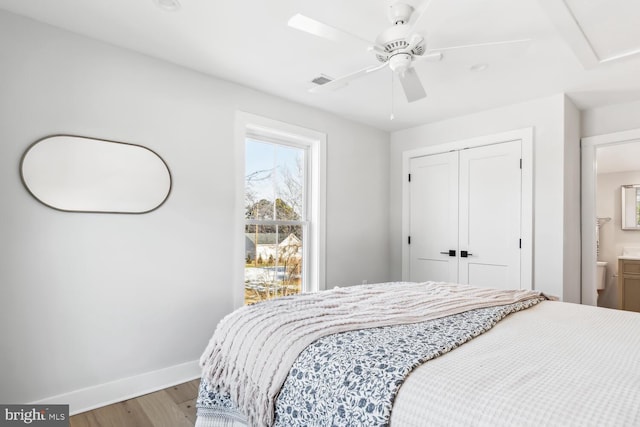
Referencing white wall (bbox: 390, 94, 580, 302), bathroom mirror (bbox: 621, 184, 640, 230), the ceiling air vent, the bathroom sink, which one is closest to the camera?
the ceiling air vent

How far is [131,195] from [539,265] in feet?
11.8

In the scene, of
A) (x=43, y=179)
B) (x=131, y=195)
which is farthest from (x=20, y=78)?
(x=131, y=195)

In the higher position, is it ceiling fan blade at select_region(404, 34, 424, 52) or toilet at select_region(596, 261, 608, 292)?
ceiling fan blade at select_region(404, 34, 424, 52)

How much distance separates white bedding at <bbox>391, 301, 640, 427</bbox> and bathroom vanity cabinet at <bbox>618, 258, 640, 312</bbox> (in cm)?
410

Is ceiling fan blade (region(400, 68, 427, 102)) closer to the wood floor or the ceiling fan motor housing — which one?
the ceiling fan motor housing

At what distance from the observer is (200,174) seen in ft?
9.56

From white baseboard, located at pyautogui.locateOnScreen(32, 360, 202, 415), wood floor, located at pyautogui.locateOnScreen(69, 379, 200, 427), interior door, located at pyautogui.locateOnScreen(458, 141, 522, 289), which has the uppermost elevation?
interior door, located at pyautogui.locateOnScreen(458, 141, 522, 289)

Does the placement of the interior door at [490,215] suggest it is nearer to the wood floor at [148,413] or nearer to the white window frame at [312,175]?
the white window frame at [312,175]

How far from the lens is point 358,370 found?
115cm

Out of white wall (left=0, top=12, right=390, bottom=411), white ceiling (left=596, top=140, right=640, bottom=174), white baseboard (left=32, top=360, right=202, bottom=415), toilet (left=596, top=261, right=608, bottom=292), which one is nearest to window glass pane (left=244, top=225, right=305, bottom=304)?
white wall (left=0, top=12, right=390, bottom=411)

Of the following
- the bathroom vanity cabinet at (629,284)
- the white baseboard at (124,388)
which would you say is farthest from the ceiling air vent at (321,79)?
the bathroom vanity cabinet at (629,284)

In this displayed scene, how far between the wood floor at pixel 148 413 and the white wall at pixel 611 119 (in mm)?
4337

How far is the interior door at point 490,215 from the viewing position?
3580mm

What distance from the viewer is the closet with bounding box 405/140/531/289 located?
3605 millimetres
